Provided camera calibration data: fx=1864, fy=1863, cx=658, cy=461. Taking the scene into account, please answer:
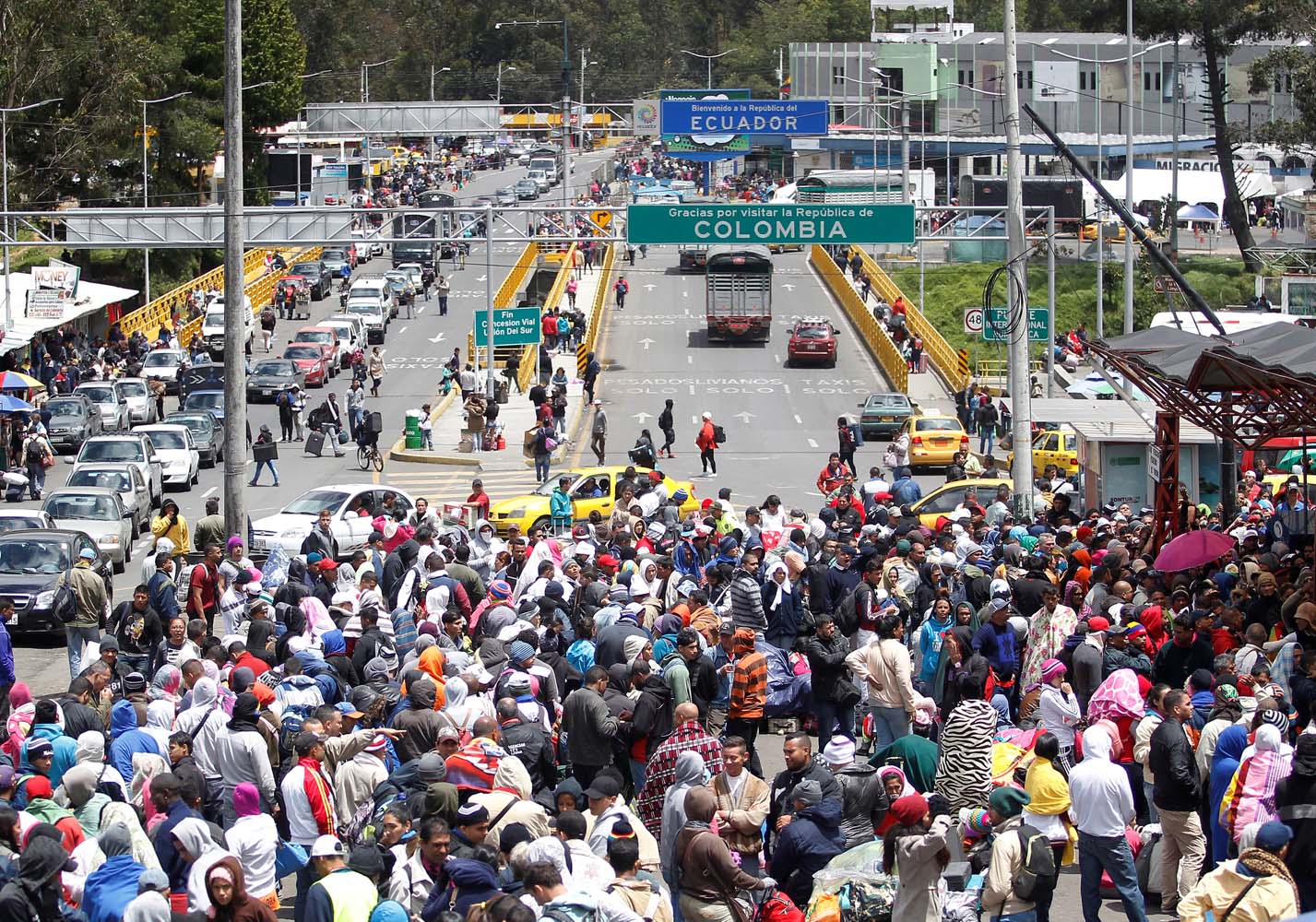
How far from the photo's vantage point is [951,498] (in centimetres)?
2744

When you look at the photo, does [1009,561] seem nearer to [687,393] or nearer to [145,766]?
[145,766]

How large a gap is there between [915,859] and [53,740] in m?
5.88

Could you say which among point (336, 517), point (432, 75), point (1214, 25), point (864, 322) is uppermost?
point (432, 75)

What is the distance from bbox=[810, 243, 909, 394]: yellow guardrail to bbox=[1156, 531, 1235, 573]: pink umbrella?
35416 millimetres

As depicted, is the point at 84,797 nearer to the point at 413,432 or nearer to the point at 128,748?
the point at 128,748

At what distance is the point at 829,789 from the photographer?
11.3m

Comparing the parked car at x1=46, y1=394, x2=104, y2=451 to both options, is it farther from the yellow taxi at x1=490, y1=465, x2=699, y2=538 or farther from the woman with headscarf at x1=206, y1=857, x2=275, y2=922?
the woman with headscarf at x1=206, y1=857, x2=275, y2=922

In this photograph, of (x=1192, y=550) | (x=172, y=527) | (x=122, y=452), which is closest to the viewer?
(x=1192, y=550)

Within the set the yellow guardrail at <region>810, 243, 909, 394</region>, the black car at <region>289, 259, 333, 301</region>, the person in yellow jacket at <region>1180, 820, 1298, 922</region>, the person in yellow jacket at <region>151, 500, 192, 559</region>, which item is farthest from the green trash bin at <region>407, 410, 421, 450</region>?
the person in yellow jacket at <region>1180, 820, 1298, 922</region>

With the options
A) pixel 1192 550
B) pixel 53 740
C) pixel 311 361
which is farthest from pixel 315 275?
pixel 53 740

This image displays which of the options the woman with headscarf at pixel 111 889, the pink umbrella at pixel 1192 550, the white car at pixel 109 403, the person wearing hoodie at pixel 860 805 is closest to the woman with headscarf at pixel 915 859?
the person wearing hoodie at pixel 860 805

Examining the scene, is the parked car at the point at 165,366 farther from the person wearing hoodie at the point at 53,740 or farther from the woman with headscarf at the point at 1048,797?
the woman with headscarf at the point at 1048,797

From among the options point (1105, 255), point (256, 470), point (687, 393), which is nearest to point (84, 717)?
point (256, 470)

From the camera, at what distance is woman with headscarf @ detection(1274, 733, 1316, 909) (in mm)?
10375
